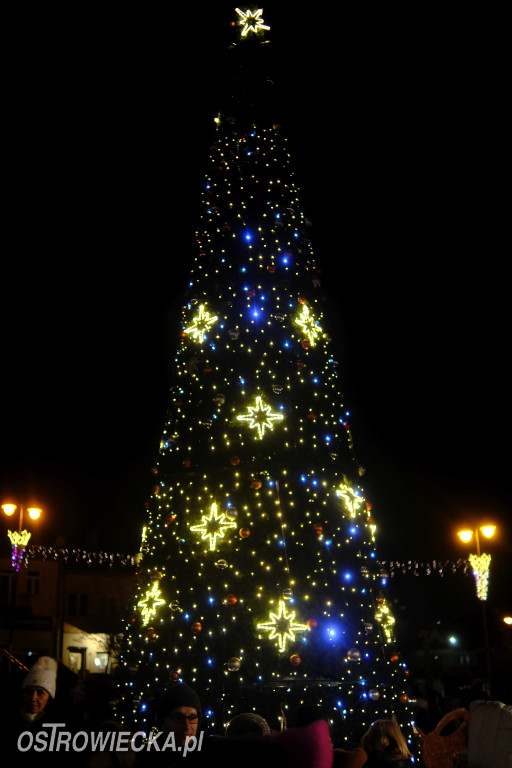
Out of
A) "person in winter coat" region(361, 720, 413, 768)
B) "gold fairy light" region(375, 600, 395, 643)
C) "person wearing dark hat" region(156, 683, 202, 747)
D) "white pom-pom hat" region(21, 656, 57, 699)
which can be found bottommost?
"person in winter coat" region(361, 720, 413, 768)

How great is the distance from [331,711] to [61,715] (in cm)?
343

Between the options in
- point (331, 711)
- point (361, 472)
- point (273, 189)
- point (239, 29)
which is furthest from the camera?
point (239, 29)

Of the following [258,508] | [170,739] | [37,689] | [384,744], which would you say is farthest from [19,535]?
[170,739]

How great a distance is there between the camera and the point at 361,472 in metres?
8.80

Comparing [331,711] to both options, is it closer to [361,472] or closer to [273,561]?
[273,561]

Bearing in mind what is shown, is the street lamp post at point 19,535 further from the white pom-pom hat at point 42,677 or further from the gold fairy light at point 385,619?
the white pom-pom hat at point 42,677

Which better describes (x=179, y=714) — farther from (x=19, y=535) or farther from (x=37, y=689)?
(x=19, y=535)

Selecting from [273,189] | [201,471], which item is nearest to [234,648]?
[201,471]

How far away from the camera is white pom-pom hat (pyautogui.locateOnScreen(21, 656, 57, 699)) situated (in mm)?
5562

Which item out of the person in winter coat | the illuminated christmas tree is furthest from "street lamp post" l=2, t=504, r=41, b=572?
the person in winter coat

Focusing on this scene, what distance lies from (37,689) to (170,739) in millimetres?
1415

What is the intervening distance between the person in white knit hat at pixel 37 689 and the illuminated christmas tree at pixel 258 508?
77.3 inches

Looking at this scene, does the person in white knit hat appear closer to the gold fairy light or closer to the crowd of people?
the crowd of people

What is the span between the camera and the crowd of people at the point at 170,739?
2.25 m
